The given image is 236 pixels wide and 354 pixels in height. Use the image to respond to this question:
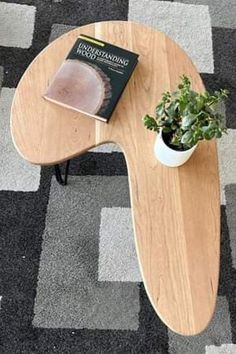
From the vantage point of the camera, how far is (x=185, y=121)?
0.81 metres

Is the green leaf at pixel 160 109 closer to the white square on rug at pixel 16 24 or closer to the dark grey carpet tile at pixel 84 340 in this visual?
the dark grey carpet tile at pixel 84 340

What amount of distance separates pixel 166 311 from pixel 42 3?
1253 millimetres

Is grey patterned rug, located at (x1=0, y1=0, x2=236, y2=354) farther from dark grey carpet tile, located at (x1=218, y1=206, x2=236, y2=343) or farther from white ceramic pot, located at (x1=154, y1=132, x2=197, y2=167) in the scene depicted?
white ceramic pot, located at (x1=154, y1=132, x2=197, y2=167)

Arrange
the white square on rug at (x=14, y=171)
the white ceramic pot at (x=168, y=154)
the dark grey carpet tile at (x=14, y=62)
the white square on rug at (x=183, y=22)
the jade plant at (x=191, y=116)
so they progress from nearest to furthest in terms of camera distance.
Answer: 1. the jade plant at (x=191, y=116)
2. the white ceramic pot at (x=168, y=154)
3. the white square on rug at (x=14, y=171)
4. the dark grey carpet tile at (x=14, y=62)
5. the white square on rug at (x=183, y=22)

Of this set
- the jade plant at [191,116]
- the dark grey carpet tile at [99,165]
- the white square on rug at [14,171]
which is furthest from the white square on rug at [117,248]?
the jade plant at [191,116]

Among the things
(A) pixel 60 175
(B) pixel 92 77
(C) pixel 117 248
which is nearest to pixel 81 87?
(B) pixel 92 77

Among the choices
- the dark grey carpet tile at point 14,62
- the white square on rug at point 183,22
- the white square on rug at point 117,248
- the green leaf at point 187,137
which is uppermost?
the green leaf at point 187,137

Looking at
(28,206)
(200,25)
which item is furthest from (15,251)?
(200,25)

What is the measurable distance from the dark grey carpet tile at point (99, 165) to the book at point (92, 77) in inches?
14.9

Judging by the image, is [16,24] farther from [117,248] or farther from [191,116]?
[191,116]

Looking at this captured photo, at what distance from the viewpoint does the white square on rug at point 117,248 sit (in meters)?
1.22

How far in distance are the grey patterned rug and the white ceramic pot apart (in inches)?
15.2

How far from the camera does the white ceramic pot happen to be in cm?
90

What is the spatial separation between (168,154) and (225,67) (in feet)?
2.60
